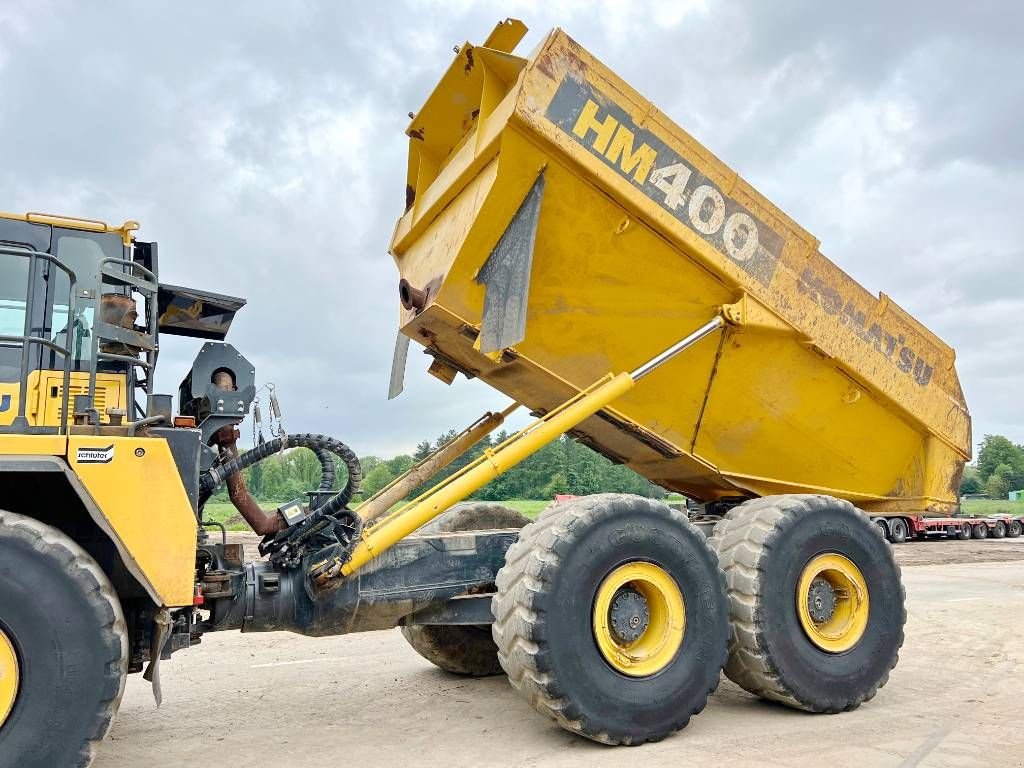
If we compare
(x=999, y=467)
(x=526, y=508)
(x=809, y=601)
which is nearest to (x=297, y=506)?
(x=809, y=601)

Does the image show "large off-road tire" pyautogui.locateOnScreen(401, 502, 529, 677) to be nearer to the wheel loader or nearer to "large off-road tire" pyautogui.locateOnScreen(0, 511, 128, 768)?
the wheel loader

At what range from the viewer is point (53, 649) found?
360 cm

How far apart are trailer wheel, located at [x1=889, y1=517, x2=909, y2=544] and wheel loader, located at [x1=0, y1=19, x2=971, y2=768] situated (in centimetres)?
1947

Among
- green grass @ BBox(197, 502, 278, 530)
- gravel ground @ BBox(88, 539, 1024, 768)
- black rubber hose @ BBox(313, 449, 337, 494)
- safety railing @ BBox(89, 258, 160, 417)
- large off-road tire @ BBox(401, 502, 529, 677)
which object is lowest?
gravel ground @ BBox(88, 539, 1024, 768)

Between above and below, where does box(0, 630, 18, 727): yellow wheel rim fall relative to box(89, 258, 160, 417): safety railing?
below

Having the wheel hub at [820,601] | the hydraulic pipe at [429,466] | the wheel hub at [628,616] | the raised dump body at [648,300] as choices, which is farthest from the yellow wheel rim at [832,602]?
the hydraulic pipe at [429,466]

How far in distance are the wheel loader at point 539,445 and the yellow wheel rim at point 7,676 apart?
1 centimetres

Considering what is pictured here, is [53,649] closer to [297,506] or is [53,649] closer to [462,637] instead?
[297,506]

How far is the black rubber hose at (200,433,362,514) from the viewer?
493cm

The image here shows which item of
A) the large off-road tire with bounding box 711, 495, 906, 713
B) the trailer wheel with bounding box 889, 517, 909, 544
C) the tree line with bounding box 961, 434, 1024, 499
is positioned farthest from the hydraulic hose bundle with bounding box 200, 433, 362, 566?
the tree line with bounding box 961, 434, 1024, 499

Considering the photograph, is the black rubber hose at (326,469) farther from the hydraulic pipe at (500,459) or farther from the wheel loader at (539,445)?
the hydraulic pipe at (500,459)

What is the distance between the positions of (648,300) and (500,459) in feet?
A: 5.05

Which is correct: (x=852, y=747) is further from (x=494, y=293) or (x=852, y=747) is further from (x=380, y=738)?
(x=494, y=293)

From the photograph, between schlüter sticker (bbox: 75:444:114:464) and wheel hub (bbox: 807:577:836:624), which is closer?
schlüter sticker (bbox: 75:444:114:464)
